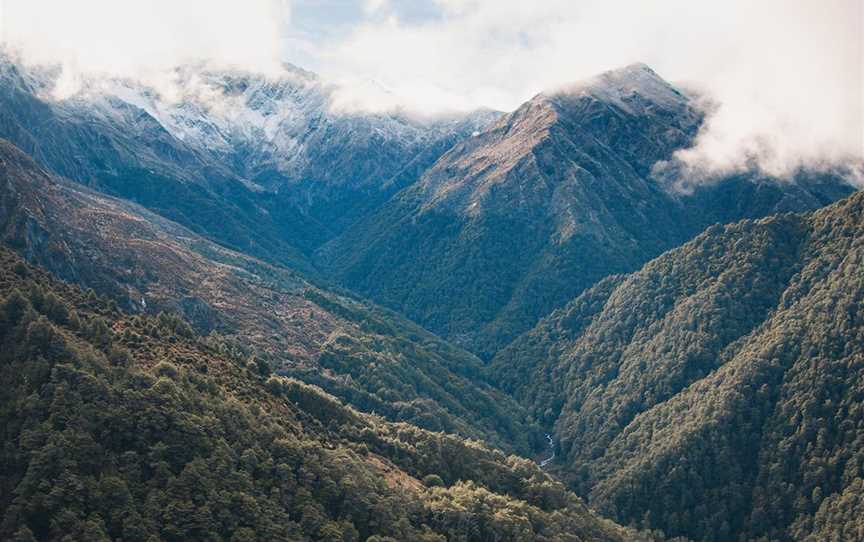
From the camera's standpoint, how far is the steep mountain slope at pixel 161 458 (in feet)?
423

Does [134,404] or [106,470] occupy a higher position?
[134,404]

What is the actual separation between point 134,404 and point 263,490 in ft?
95.9

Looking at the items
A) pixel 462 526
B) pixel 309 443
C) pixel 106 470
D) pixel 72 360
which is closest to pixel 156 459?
pixel 106 470

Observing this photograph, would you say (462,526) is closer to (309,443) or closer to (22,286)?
(309,443)

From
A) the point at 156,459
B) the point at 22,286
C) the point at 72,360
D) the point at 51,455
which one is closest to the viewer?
the point at 51,455

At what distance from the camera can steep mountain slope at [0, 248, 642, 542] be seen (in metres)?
129

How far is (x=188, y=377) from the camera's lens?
557ft

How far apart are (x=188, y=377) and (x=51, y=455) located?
4157 cm

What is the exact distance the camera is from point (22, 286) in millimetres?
168875

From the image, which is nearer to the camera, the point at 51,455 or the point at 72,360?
the point at 51,455

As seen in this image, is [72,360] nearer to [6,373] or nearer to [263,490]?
[6,373]

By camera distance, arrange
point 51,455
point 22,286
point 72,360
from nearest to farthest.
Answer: point 51,455
point 72,360
point 22,286

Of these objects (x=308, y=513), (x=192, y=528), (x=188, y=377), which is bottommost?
(x=192, y=528)

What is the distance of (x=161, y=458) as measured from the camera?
468 ft
